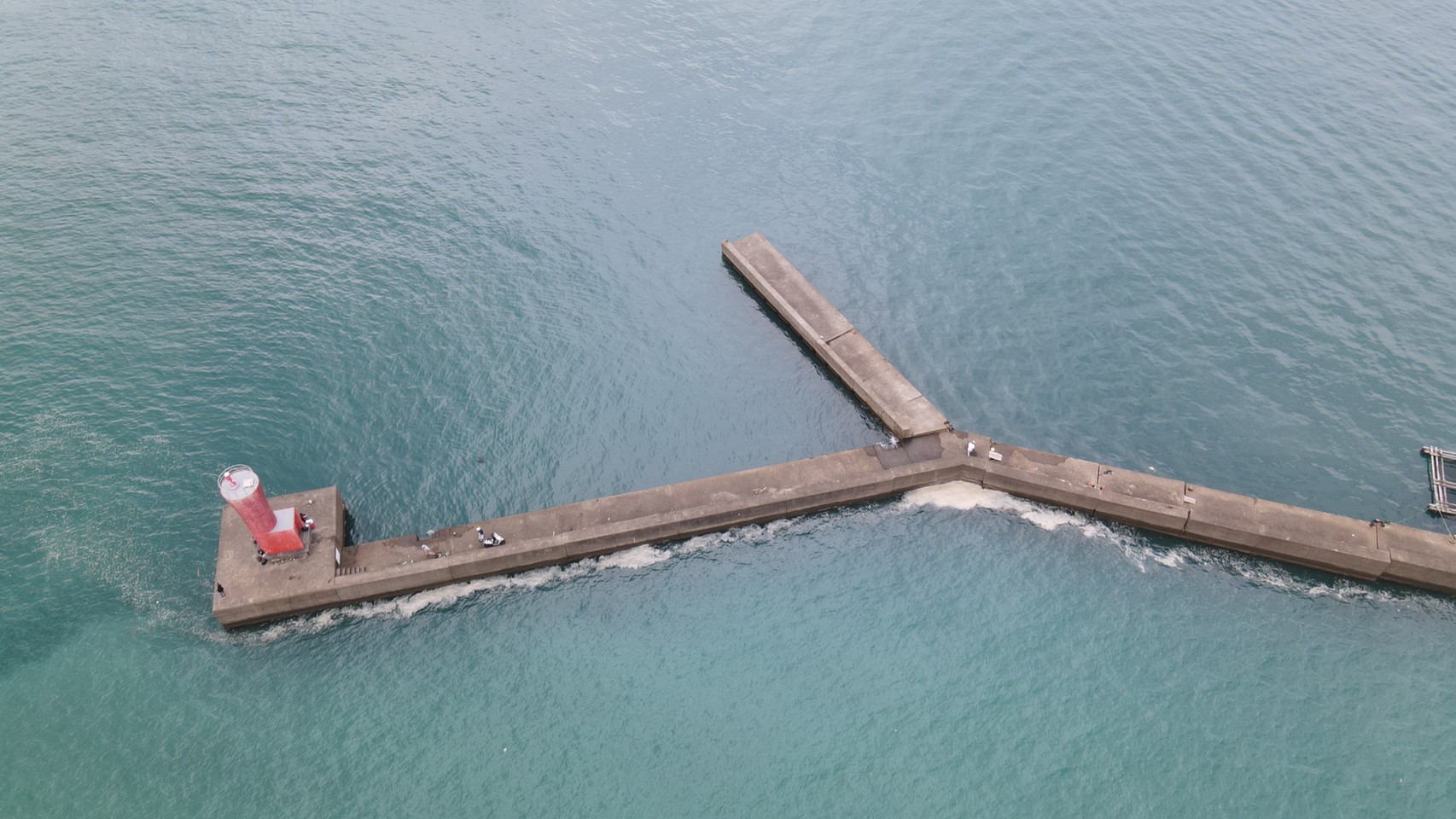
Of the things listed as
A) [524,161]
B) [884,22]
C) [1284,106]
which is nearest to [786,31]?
[884,22]

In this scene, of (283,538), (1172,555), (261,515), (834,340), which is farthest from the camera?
(834,340)

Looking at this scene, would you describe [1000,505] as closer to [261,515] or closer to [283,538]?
[283,538]

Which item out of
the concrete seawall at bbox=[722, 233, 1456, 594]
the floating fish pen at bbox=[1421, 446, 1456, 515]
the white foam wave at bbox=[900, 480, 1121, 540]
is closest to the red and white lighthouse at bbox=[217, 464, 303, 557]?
the concrete seawall at bbox=[722, 233, 1456, 594]

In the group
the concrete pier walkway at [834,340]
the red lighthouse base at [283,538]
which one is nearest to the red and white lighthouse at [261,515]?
the red lighthouse base at [283,538]

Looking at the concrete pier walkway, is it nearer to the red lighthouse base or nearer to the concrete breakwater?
the concrete breakwater

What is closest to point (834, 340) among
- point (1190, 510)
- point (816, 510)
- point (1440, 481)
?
point (816, 510)

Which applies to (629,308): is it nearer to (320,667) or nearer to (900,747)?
(320,667)
